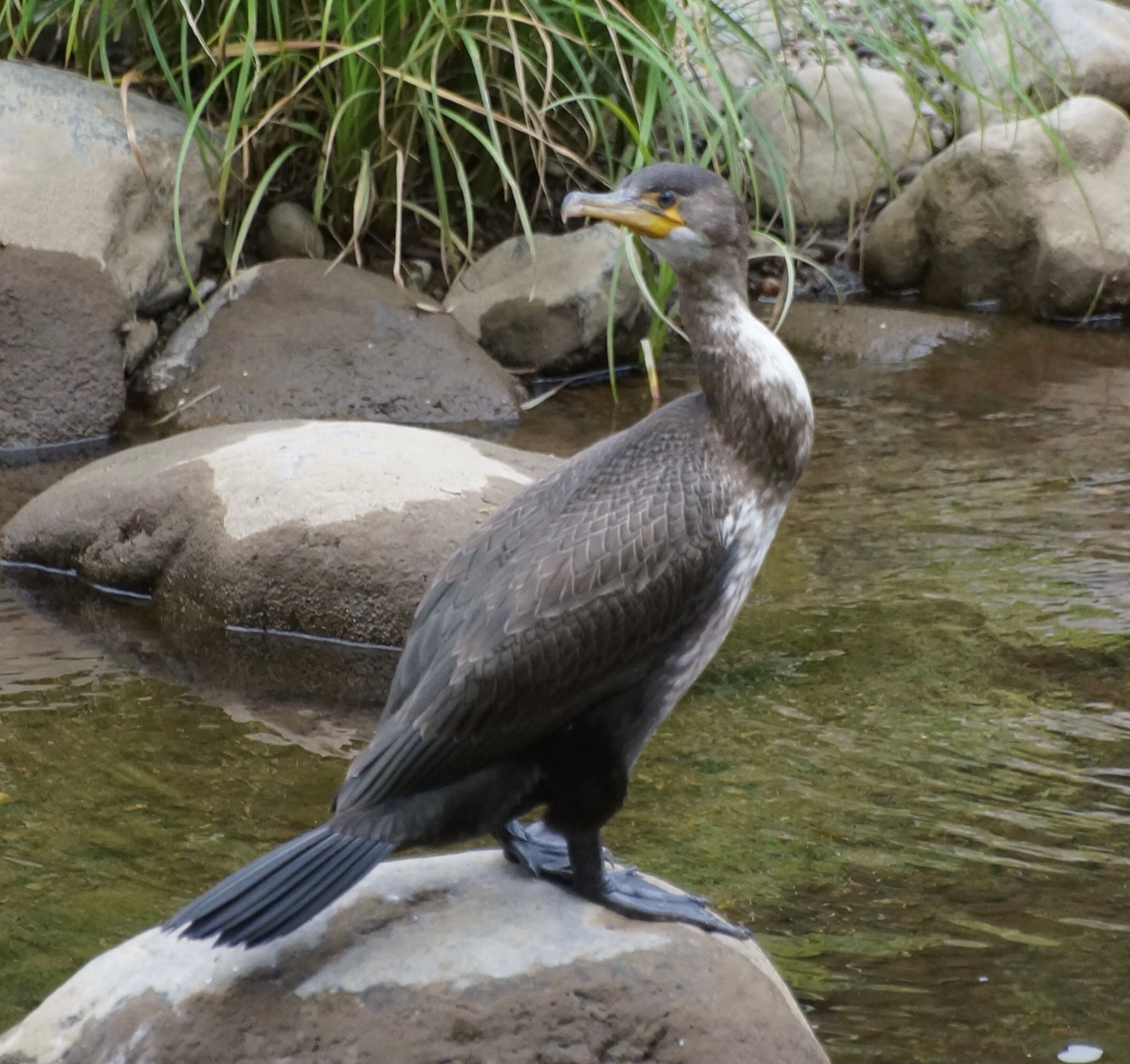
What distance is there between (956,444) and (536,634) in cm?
418

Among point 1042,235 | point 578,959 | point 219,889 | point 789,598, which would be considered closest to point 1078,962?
point 578,959

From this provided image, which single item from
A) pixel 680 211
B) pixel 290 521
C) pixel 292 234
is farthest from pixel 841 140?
pixel 680 211

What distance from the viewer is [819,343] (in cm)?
797

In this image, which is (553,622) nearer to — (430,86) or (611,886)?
(611,886)

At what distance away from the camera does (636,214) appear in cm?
304

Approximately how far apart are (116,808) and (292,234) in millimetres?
3862

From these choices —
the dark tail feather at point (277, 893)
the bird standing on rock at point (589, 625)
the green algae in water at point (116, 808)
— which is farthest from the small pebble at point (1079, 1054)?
the green algae in water at point (116, 808)

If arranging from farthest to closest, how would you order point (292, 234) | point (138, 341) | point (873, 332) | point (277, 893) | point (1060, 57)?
point (1060, 57) → point (873, 332) → point (292, 234) → point (138, 341) → point (277, 893)

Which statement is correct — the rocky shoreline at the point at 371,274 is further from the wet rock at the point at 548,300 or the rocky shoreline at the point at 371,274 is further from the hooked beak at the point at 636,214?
the hooked beak at the point at 636,214

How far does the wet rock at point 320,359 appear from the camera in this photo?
689 centimetres

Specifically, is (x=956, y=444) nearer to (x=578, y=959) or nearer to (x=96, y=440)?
(x=96, y=440)

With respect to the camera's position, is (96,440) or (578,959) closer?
(578,959)

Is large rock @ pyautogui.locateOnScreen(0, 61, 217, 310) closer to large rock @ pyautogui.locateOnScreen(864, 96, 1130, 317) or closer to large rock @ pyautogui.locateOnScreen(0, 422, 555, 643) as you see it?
large rock @ pyautogui.locateOnScreen(0, 422, 555, 643)

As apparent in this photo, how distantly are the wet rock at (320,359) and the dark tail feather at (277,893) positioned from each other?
14.0ft
